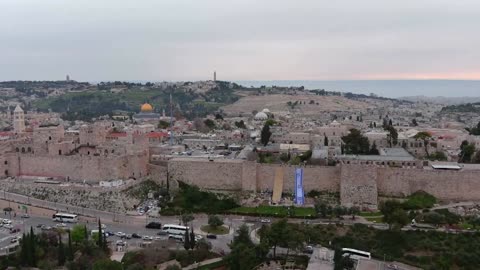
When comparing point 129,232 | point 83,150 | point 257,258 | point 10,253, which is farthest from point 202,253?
point 83,150

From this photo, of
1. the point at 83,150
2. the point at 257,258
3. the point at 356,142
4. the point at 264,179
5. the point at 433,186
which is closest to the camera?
the point at 257,258

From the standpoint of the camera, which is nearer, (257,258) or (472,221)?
(257,258)

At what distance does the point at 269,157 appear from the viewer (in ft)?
121

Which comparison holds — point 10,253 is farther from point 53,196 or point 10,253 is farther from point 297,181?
point 297,181

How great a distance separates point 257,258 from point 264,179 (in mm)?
8741

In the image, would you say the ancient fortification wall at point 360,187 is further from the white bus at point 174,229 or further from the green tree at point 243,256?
the white bus at point 174,229

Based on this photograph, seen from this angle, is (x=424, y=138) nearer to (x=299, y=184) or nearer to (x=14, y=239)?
(x=299, y=184)

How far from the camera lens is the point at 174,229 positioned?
85.6 ft

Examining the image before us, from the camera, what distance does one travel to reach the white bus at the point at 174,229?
25.8m

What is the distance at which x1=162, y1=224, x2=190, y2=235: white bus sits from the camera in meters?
25.8

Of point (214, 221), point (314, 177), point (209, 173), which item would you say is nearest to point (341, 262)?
point (214, 221)

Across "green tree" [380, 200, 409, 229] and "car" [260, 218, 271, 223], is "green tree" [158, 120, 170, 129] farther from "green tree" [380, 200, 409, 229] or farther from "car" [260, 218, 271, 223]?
"green tree" [380, 200, 409, 229]

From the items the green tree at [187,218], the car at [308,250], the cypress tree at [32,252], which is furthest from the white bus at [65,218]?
the car at [308,250]

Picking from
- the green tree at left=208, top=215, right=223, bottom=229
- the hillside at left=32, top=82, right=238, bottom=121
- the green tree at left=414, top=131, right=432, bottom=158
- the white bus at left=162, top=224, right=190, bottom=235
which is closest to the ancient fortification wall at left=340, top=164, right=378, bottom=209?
the green tree at left=208, top=215, right=223, bottom=229
